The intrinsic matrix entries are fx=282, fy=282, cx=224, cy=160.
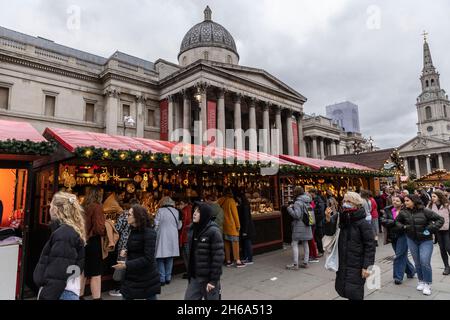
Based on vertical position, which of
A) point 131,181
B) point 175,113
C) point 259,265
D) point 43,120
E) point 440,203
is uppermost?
point 175,113

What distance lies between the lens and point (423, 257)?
17.7ft

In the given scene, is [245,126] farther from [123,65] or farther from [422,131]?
[422,131]

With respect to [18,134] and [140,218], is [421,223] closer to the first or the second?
[140,218]

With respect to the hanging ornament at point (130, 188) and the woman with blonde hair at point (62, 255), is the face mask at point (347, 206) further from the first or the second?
the hanging ornament at point (130, 188)

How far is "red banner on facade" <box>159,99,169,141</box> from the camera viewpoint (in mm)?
29406

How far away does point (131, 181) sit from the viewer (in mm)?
9781

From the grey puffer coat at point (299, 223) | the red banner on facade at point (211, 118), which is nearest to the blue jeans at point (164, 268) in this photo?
the grey puffer coat at point (299, 223)

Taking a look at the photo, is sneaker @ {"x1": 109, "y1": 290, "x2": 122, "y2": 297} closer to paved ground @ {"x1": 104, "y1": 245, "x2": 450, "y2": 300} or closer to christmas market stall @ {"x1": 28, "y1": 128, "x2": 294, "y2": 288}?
paved ground @ {"x1": 104, "y1": 245, "x2": 450, "y2": 300}

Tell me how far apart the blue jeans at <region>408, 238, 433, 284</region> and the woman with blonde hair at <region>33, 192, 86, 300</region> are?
5.87 m

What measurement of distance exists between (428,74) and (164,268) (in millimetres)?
120978

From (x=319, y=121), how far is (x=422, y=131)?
69.0 metres

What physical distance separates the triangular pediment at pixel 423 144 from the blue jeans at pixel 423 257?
285 feet

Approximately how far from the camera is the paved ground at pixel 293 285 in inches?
216
